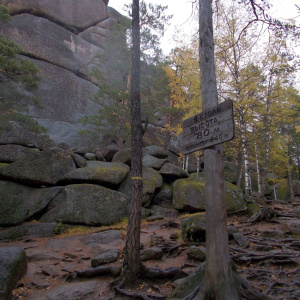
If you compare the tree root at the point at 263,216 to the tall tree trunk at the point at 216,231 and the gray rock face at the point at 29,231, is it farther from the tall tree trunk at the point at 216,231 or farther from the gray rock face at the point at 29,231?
the gray rock face at the point at 29,231

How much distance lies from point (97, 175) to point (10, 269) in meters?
8.16

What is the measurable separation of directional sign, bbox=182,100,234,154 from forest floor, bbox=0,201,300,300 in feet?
9.18

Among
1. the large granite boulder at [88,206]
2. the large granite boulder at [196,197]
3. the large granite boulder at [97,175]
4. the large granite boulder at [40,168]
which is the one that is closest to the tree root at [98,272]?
the large granite boulder at [88,206]

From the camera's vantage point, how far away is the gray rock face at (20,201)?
11586 mm

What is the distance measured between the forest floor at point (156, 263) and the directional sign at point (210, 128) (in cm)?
280

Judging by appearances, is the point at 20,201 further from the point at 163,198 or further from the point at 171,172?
the point at 171,172

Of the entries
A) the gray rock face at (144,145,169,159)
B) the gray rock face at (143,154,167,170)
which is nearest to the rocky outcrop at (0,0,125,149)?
the gray rock face at (144,145,169,159)

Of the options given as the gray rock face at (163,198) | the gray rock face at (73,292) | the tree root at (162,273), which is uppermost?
the gray rock face at (163,198)

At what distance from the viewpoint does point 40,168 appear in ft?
43.2

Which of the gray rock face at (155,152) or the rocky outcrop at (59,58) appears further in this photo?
the rocky outcrop at (59,58)

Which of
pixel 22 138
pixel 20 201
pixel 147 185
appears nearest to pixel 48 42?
pixel 22 138

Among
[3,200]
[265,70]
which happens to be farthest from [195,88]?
[3,200]

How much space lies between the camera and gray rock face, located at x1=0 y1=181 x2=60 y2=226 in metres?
11.6

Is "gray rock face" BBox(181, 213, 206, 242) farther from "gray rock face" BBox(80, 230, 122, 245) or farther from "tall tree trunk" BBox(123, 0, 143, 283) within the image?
"tall tree trunk" BBox(123, 0, 143, 283)
